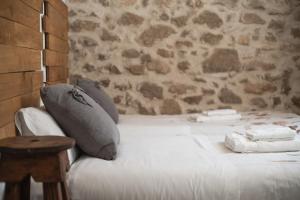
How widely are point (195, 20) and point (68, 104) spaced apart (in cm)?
222

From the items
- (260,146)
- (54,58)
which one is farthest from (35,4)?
(260,146)

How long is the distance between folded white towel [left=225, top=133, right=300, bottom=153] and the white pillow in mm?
867

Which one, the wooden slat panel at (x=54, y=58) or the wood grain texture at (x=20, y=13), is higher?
the wood grain texture at (x=20, y=13)

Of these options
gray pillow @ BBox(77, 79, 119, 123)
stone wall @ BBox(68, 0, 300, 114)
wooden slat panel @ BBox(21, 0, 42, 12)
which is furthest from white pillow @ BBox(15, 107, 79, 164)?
stone wall @ BBox(68, 0, 300, 114)

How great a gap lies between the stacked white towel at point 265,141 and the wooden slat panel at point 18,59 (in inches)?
48.0

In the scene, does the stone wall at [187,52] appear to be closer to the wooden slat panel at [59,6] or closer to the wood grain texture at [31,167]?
the wooden slat panel at [59,6]

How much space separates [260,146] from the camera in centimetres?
197

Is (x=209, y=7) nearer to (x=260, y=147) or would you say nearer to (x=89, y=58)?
(x=89, y=58)

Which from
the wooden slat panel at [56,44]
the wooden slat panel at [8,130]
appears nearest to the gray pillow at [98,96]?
the wooden slat panel at [56,44]

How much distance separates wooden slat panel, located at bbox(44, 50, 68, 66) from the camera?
2634mm

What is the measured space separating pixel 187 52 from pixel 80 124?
2131mm

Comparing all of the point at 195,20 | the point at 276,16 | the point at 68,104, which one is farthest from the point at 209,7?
the point at 68,104

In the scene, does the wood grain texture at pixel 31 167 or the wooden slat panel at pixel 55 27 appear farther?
the wooden slat panel at pixel 55 27

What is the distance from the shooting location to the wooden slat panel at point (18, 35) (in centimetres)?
166
